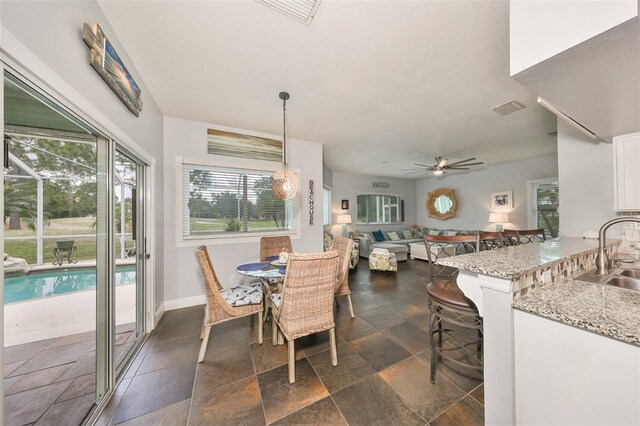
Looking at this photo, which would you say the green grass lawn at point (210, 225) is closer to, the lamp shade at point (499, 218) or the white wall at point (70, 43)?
the white wall at point (70, 43)

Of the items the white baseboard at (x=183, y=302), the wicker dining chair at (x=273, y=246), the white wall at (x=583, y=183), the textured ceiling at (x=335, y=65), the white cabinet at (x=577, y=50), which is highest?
the textured ceiling at (x=335, y=65)

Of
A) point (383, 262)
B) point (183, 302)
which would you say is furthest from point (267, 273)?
point (383, 262)

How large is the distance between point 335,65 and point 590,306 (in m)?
2.26

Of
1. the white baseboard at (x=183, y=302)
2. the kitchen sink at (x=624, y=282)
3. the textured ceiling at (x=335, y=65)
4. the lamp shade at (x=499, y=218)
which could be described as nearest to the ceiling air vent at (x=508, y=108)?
the textured ceiling at (x=335, y=65)

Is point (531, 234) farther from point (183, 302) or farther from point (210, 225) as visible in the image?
A: point (183, 302)

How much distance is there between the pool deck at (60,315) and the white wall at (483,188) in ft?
25.4

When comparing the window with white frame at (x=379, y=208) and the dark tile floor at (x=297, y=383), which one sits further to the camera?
the window with white frame at (x=379, y=208)

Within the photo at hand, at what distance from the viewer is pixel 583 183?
238 cm

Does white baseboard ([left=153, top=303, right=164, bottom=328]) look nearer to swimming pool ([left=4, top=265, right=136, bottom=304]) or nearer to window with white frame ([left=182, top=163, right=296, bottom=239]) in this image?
swimming pool ([left=4, top=265, right=136, bottom=304])

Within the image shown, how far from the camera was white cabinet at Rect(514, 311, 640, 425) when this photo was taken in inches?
28.8

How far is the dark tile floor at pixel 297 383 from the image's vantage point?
1.39 metres

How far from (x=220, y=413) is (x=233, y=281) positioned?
6.57 ft

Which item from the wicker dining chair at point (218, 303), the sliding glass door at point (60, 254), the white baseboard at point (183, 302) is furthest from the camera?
the white baseboard at point (183, 302)

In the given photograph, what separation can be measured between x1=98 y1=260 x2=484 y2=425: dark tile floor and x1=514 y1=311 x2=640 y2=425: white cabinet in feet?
2.18
